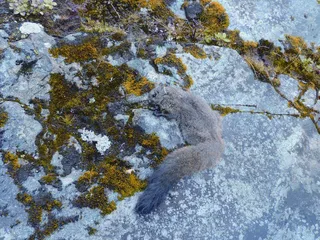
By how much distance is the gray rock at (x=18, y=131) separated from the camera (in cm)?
318

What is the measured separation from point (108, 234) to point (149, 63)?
1.85 metres

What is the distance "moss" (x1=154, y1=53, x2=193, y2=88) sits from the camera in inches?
158

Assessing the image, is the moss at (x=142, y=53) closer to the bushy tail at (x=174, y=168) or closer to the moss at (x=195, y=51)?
the moss at (x=195, y=51)

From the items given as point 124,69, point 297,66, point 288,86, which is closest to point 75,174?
point 124,69

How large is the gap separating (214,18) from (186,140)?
5.92 feet

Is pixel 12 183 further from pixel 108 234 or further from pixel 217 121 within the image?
pixel 217 121

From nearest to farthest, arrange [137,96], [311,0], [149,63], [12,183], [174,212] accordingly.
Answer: [12,183] → [174,212] → [137,96] → [149,63] → [311,0]

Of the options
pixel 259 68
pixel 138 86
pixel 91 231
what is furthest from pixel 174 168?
pixel 259 68

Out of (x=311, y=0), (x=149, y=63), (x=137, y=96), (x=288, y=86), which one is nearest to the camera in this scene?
(x=137, y=96)

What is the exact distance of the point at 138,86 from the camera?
149 inches

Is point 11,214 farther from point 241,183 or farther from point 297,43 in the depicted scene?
point 297,43

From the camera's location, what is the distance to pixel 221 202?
3398 millimetres

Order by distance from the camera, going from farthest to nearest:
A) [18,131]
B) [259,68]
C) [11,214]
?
[259,68]
[18,131]
[11,214]

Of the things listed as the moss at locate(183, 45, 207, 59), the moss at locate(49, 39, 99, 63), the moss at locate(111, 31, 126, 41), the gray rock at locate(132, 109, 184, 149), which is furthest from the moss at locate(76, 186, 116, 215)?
the moss at locate(183, 45, 207, 59)
